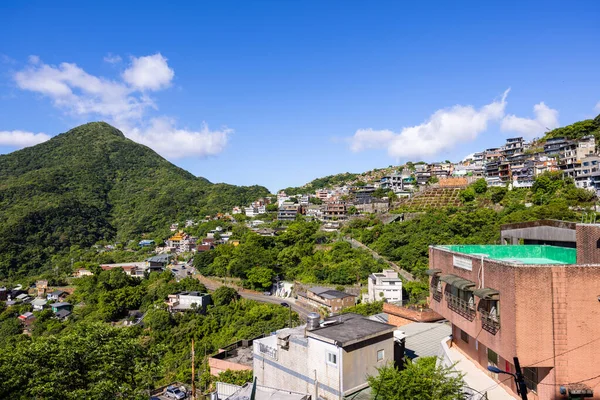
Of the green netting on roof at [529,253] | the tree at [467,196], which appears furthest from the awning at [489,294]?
the tree at [467,196]

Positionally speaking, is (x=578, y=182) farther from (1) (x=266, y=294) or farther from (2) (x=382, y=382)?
(2) (x=382, y=382)

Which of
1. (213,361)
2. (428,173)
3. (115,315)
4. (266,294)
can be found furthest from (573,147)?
(115,315)

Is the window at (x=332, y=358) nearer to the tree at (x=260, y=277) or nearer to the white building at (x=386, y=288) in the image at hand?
the white building at (x=386, y=288)

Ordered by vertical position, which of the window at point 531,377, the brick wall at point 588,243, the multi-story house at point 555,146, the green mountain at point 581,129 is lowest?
the window at point 531,377

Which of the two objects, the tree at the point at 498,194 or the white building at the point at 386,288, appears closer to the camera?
the white building at the point at 386,288

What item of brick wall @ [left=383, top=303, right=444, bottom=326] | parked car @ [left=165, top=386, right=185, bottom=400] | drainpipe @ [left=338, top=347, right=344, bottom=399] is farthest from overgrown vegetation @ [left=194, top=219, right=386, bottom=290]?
drainpipe @ [left=338, top=347, right=344, bottom=399]

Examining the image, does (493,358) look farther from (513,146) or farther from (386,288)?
(513,146)

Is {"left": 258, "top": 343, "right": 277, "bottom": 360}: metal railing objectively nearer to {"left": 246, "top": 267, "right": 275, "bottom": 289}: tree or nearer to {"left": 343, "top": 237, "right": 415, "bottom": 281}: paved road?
{"left": 343, "top": 237, "right": 415, "bottom": 281}: paved road

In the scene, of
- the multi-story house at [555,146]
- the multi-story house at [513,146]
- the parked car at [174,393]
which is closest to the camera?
the parked car at [174,393]
